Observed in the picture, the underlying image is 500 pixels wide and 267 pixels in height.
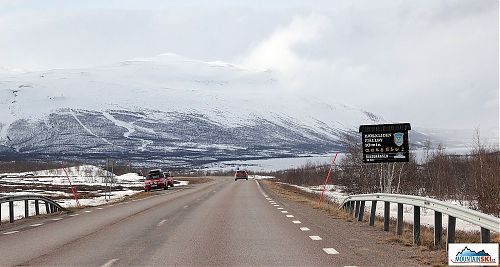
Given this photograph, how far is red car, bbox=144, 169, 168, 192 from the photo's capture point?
6011cm

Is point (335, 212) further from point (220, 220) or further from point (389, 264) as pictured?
point (389, 264)

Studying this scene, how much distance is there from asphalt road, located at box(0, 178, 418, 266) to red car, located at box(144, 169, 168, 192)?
131 feet

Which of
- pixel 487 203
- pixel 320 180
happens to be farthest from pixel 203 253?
pixel 320 180

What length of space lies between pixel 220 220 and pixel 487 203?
28.2m

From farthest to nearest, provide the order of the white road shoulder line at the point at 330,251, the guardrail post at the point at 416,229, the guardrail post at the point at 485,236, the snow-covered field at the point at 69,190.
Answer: the snow-covered field at the point at 69,190 < the guardrail post at the point at 416,229 < the white road shoulder line at the point at 330,251 < the guardrail post at the point at 485,236

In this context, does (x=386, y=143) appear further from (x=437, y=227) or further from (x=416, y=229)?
(x=437, y=227)

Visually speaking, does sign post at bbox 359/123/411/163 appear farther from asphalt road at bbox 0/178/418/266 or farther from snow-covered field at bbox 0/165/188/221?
snow-covered field at bbox 0/165/188/221

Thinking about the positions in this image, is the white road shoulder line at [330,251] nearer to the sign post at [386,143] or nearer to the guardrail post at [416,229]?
the guardrail post at [416,229]

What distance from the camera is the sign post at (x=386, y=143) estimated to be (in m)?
22.7

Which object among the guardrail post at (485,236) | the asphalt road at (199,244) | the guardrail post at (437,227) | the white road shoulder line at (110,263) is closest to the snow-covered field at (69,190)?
the asphalt road at (199,244)

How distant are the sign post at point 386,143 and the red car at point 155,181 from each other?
38.9 meters

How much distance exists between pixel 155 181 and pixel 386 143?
40.1m

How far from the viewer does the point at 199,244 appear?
13.4 m

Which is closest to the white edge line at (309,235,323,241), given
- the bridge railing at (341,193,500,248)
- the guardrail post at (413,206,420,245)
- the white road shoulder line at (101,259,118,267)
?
the bridge railing at (341,193,500,248)
